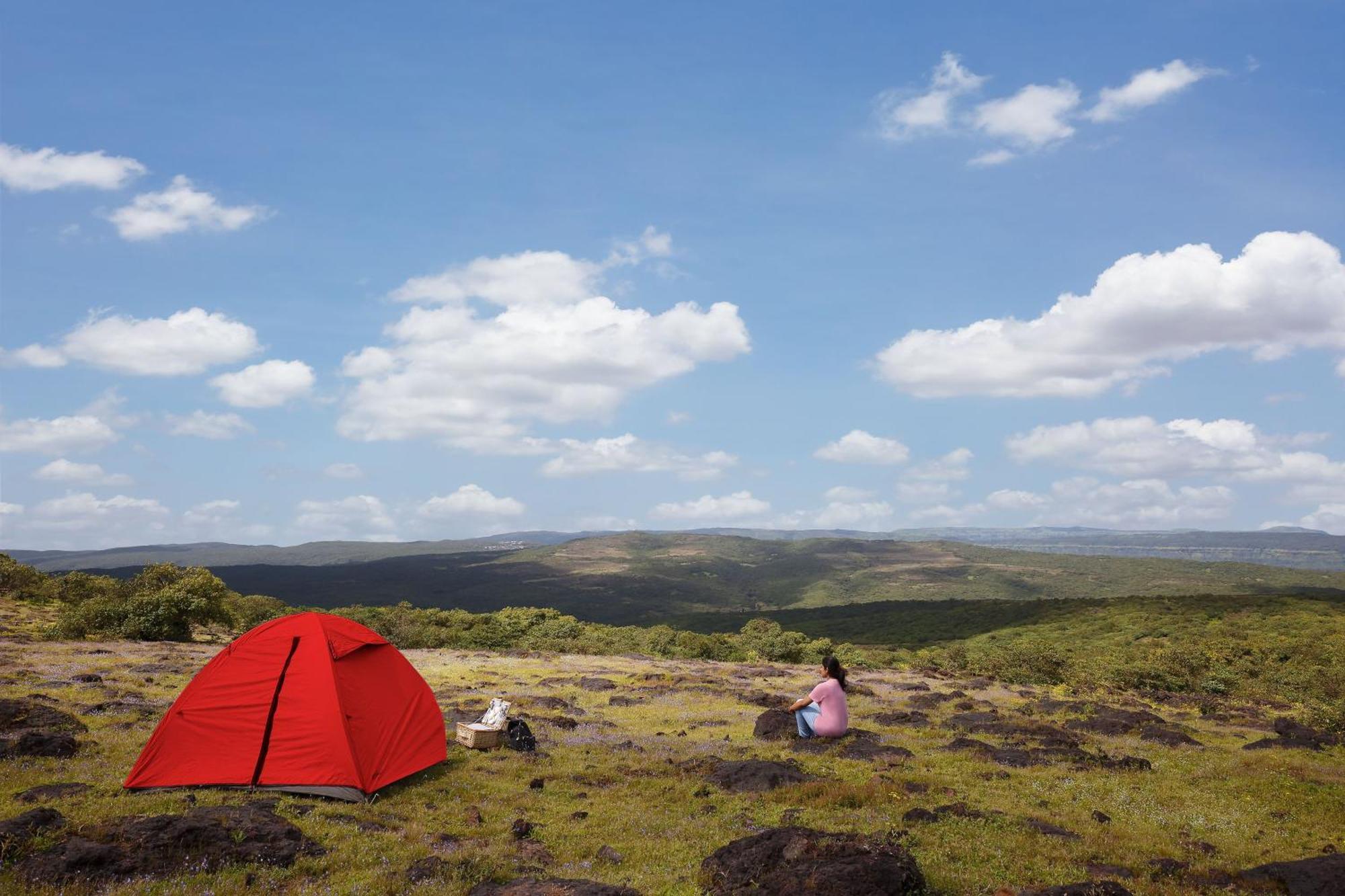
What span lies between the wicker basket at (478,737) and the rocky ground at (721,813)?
44 centimetres

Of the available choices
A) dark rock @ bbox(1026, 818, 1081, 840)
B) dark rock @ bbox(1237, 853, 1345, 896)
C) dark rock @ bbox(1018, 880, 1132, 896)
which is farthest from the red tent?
dark rock @ bbox(1237, 853, 1345, 896)

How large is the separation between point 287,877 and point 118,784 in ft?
22.3

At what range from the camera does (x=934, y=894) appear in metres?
10.0

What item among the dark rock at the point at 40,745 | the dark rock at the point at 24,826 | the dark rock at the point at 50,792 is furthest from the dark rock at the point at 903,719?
the dark rock at the point at 40,745

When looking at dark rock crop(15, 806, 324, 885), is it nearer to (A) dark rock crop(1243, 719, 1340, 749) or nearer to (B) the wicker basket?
(B) the wicker basket

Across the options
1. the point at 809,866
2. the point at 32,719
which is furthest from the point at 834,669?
the point at 32,719

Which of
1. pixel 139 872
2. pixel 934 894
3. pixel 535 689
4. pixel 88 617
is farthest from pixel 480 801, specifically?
pixel 88 617

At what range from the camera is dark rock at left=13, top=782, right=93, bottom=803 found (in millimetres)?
13009

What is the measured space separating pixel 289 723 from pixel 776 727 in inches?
547

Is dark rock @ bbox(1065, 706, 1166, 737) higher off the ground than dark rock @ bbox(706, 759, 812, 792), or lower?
lower

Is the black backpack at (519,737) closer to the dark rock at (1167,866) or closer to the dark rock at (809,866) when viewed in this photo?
the dark rock at (809,866)

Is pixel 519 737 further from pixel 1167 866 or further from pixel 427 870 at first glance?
pixel 1167 866

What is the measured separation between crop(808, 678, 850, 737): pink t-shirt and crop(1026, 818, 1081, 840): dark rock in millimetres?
6912

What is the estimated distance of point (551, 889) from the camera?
988 centimetres
